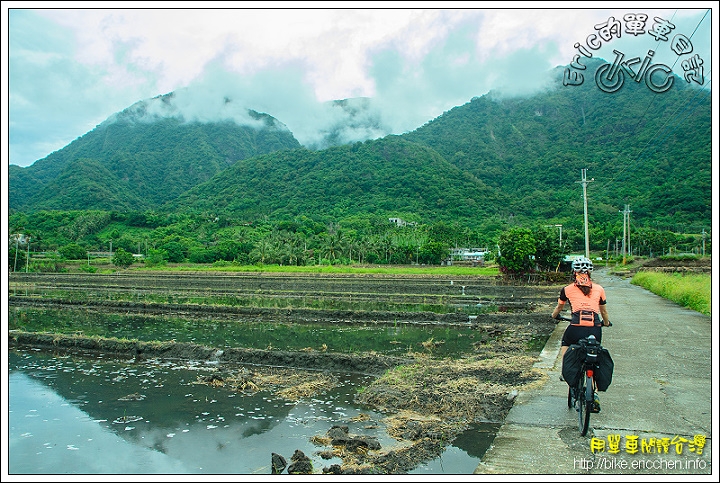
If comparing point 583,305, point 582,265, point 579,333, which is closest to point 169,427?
point 579,333

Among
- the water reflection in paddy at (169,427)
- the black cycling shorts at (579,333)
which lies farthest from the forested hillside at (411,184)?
the black cycling shorts at (579,333)

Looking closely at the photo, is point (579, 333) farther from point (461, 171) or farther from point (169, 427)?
point (461, 171)

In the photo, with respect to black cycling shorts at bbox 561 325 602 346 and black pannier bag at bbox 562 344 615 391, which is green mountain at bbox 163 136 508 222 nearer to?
black cycling shorts at bbox 561 325 602 346

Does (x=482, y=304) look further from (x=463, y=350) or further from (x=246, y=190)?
(x=246, y=190)

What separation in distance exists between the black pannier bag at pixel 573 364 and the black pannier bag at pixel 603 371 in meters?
0.17

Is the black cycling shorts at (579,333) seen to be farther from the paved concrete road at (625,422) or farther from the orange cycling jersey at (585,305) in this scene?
the paved concrete road at (625,422)

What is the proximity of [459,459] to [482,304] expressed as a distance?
18.6 metres

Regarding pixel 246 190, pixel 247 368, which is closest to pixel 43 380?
pixel 247 368

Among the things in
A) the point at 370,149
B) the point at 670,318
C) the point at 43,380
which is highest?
the point at 370,149

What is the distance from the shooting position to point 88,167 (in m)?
121

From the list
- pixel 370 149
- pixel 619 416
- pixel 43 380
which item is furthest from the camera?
pixel 370 149

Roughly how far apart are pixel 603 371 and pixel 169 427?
18.9ft

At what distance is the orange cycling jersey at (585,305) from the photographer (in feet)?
15.5

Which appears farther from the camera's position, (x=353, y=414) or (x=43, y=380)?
Answer: (x=43, y=380)
